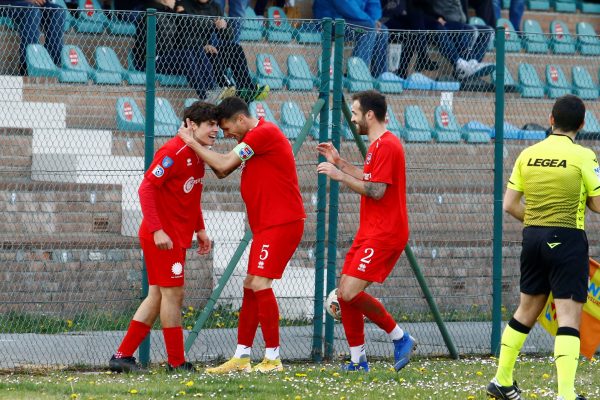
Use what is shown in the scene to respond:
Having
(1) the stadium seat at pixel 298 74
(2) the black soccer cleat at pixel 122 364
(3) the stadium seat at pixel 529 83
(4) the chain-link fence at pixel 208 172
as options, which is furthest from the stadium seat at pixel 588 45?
(2) the black soccer cleat at pixel 122 364

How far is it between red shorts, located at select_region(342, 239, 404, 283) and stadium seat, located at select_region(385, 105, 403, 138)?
12.7ft

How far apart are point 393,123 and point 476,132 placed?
96cm

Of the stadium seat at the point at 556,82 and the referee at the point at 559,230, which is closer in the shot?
the referee at the point at 559,230

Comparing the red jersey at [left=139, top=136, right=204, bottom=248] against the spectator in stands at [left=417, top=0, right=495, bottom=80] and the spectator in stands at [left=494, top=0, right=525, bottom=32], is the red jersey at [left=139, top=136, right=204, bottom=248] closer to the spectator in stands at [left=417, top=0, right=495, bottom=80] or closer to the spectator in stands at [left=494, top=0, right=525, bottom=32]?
the spectator in stands at [left=417, top=0, right=495, bottom=80]

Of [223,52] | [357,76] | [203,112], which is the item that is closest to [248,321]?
[203,112]

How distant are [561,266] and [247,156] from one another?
8.13 feet

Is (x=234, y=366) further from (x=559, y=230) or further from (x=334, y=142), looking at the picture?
(x=559, y=230)

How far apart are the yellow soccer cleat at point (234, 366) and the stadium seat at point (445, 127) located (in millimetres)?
4432

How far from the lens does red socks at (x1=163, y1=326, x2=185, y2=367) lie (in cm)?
892

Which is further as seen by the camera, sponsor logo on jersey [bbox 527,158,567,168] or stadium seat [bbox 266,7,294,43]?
stadium seat [bbox 266,7,294,43]

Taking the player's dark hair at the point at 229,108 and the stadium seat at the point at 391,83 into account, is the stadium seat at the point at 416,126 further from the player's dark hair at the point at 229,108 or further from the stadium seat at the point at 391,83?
the player's dark hair at the point at 229,108

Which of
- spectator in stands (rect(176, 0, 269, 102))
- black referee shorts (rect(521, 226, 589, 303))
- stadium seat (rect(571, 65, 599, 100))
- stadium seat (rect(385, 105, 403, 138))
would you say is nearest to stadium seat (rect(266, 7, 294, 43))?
spectator in stands (rect(176, 0, 269, 102))

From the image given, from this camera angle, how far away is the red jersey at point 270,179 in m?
8.98

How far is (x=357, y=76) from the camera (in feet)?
39.7
